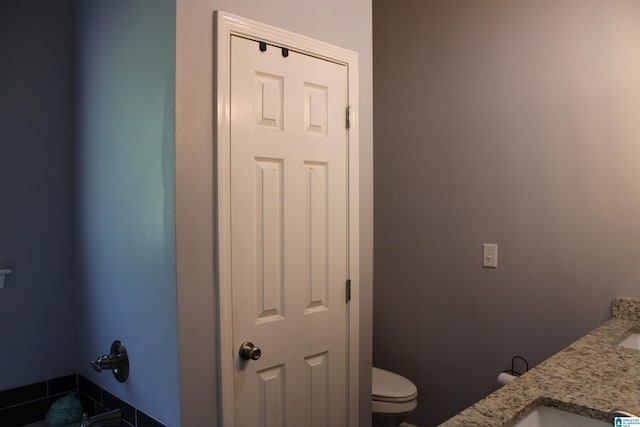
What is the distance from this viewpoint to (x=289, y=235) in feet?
5.88

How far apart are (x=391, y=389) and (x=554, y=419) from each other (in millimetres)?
1457

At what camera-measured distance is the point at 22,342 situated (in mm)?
2059

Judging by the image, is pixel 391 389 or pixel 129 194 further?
pixel 391 389

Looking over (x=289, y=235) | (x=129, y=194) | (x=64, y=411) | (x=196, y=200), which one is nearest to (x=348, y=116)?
(x=289, y=235)

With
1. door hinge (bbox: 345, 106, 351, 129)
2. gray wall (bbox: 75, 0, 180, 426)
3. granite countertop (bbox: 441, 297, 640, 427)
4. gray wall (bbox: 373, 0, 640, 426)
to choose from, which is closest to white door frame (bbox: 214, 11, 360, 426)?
gray wall (bbox: 75, 0, 180, 426)

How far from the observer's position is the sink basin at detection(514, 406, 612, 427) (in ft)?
3.37

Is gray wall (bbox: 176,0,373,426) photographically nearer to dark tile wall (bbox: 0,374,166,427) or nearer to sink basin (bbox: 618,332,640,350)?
dark tile wall (bbox: 0,374,166,427)

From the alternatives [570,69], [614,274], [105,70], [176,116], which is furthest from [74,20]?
[614,274]

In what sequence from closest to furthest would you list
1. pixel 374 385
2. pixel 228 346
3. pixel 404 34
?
1. pixel 228 346
2. pixel 374 385
3. pixel 404 34

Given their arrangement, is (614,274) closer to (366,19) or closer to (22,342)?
(366,19)

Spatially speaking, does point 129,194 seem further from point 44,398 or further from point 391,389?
point 391,389

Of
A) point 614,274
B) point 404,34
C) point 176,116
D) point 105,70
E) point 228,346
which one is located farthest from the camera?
point 404,34

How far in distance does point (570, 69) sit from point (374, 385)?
1.87 m

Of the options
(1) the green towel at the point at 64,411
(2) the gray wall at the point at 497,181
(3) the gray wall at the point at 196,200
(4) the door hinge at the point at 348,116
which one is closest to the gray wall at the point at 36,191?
(1) the green towel at the point at 64,411
